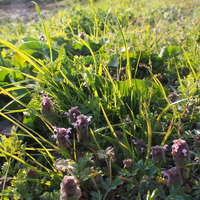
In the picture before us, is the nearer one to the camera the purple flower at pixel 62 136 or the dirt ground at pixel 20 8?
the purple flower at pixel 62 136

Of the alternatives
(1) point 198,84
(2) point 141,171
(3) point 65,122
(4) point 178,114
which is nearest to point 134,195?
(2) point 141,171

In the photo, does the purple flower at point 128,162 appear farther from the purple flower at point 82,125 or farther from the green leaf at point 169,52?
the green leaf at point 169,52

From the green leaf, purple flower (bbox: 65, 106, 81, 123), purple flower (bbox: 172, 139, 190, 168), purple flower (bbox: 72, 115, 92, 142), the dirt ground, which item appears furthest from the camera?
the dirt ground

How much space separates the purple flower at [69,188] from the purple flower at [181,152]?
431 millimetres

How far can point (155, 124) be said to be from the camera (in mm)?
1296

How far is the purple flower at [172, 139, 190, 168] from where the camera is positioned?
1.01 m

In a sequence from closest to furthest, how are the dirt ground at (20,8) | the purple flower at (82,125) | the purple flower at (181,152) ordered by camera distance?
the purple flower at (181,152)
the purple flower at (82,125)
the dirt ground at (20,8)

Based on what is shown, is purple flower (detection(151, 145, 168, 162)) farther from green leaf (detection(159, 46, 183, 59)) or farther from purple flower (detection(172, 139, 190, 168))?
green leaf (detection(159, 46, 183, 59))

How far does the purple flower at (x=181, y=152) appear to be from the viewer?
101cm

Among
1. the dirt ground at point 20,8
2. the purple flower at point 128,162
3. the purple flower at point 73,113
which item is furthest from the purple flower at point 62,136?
the dirt ground at point 20,8

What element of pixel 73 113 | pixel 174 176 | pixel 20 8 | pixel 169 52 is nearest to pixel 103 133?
pixel 73 113

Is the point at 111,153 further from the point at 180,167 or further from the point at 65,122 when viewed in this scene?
the point at 65,122

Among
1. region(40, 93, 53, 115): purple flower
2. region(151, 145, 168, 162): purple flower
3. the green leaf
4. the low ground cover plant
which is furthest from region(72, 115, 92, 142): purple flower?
the green leaf

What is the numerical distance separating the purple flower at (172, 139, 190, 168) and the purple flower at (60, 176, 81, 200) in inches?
17.0
